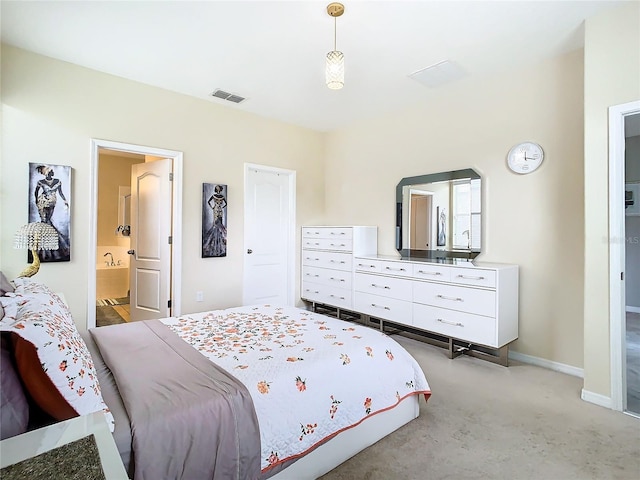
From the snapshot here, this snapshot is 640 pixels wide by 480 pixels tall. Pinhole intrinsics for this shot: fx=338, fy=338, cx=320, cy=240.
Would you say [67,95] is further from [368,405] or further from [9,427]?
[368,405]

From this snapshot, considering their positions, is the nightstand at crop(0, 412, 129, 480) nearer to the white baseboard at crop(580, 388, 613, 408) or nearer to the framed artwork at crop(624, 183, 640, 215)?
the white baseboard at crop(580, 388, 613, 408)

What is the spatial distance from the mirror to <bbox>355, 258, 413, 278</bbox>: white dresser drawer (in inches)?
19.5

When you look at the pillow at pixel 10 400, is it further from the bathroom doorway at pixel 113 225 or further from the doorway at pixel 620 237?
the bathroom doorway at pixel 113 225

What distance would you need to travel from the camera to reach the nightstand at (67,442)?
0.72 meters

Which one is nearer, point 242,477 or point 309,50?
point 242,477

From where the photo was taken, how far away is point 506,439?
2008mm

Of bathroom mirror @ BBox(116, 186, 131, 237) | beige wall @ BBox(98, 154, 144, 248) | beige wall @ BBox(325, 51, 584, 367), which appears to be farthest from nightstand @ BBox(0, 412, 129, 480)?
beige wall @ BBox(98, 154, 144, 248)

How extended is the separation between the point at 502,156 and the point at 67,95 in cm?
429

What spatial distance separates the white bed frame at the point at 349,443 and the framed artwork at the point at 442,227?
207 centimetres

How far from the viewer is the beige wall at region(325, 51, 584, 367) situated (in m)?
2.95

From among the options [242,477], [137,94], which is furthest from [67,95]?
[242,477]

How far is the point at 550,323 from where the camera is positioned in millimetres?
3092

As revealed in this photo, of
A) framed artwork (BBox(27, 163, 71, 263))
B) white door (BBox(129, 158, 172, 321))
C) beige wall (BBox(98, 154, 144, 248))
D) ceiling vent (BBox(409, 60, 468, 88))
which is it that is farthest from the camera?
beige wall (BBox(98, 154, 144, 248))

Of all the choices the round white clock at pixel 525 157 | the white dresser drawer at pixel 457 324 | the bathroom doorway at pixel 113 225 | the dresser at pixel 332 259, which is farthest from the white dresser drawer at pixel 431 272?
the bathroom doorway at pixel 113 225
